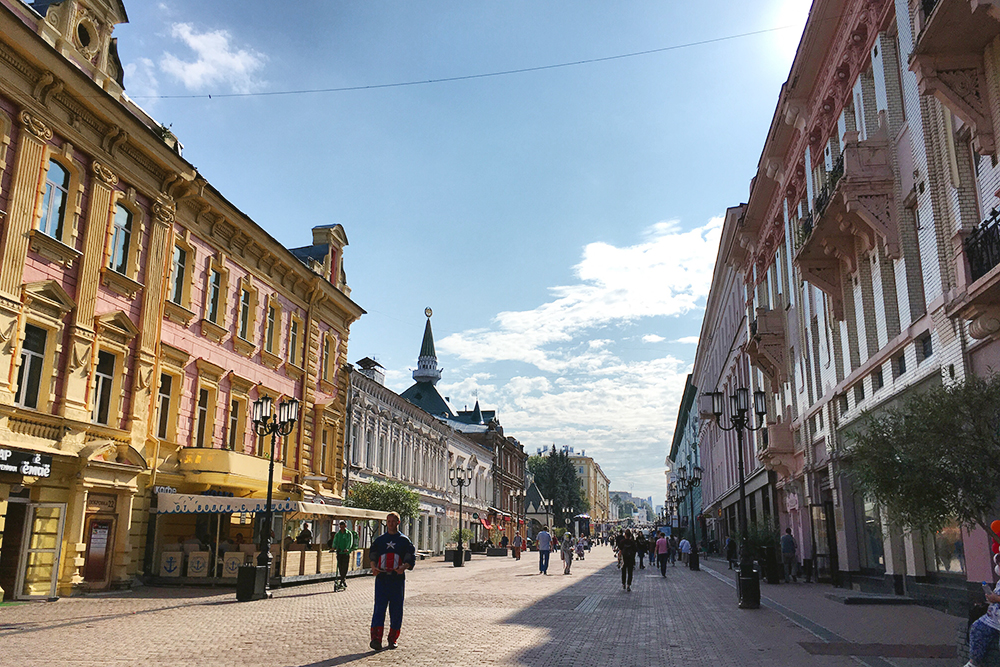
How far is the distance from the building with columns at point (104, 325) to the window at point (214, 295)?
0.07m

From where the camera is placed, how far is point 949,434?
9.23 m

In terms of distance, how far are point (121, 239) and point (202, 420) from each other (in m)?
6.28

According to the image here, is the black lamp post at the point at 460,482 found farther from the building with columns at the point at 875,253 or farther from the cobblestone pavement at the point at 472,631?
the cobblestone pavement at the point at 472,631

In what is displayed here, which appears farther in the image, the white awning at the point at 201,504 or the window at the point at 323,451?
the window at the point at 323,451

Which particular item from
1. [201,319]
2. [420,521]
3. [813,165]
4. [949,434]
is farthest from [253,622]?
[420,521]

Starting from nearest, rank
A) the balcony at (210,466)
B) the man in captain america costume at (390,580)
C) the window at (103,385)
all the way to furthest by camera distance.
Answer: the man in captain america costume at (390,580) < the window at (103,385) < the balcony at (210,466)

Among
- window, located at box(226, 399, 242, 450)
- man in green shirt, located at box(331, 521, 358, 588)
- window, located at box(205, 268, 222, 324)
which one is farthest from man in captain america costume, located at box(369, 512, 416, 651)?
window, located at box(226, 399, 242, 450)

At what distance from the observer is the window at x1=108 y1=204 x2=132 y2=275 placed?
1973 centimetres

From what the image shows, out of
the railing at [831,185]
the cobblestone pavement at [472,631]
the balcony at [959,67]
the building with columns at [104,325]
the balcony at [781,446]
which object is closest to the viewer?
the cobblestone pavement at [472,631]

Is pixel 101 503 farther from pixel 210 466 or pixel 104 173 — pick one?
pixel 104 173

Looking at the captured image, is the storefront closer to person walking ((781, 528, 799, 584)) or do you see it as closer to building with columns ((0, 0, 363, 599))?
building with columns ((0, 0, 363, 599))

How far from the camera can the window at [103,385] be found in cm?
1894

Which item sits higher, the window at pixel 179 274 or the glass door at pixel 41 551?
the window at pixel 179 274

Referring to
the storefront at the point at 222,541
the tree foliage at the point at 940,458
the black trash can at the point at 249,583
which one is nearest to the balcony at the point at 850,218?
the tree foliage at the point at 940,458
